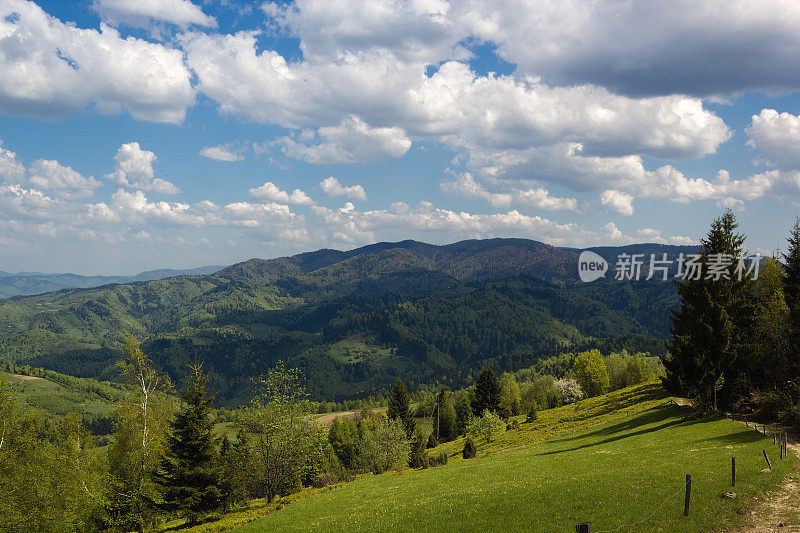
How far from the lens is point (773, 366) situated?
45.5 m

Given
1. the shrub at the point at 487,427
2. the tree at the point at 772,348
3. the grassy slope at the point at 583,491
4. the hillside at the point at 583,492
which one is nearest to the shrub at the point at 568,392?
the shrub at the point at 487,427

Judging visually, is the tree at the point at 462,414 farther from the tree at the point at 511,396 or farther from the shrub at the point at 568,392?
the shrub at the point at 568,392

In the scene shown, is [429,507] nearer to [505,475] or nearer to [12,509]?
[505,475]

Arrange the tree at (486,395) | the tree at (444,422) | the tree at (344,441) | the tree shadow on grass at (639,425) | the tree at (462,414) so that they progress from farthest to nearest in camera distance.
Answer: the tree at (344,441), the tree at (462,414), the tree at (444,422), the tree at (486,395), the tree shadow on grass at (639,425)

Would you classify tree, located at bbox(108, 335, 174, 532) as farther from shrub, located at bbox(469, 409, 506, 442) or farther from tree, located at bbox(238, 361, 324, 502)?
shrub, located at bbox(469, 409, 506, 442)

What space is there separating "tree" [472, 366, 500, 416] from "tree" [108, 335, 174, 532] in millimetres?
84923

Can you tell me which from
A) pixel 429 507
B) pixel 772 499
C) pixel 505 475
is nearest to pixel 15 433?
pixel 429 507

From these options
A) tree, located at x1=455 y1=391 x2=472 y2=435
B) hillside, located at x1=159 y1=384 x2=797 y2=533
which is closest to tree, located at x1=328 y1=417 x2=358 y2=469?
tree, located at x1=455 y1=391 x2=472 y2=435

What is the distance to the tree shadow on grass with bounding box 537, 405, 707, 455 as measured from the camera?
47438 mm

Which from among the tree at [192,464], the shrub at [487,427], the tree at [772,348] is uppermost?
the tree at [772,348]

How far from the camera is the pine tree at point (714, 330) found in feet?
151

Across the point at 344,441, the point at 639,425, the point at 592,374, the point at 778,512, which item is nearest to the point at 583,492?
the point at 778,512

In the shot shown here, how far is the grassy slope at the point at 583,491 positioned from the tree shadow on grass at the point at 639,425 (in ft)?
1.27

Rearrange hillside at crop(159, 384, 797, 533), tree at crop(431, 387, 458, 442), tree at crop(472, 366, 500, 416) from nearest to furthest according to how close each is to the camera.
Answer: hillside at crop(159, 384, 797, 533) → tree at crop(472, 366, 500, 416) → tree at crop(431, 387, 458, 442)
